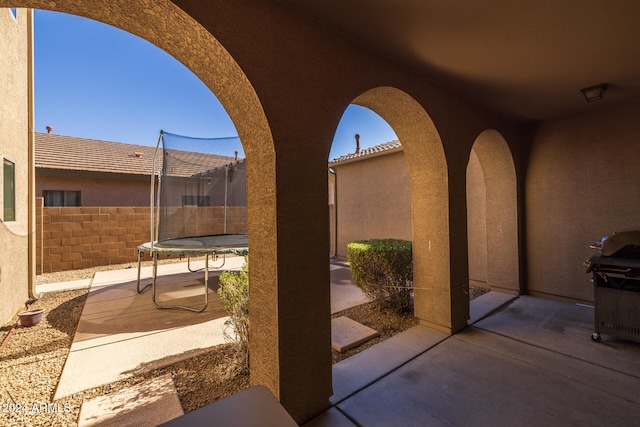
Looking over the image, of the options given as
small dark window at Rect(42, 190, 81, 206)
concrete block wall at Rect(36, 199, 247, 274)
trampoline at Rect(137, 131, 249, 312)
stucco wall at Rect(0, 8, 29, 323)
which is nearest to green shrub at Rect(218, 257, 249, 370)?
trampoline at Rect(137, 131, 249, 312)

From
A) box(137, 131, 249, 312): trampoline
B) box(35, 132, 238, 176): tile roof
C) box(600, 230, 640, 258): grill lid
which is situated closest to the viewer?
box(600, 230, 640, 258): grill lid

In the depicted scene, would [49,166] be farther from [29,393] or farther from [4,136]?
[29,393]

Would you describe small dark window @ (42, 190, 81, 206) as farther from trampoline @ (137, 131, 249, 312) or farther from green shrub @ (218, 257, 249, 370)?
green shrub @ (218, 257, 249, 370)

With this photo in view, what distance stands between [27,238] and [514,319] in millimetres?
7250

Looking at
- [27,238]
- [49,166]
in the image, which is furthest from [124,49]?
[49,166]

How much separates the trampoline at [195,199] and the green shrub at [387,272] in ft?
5.95

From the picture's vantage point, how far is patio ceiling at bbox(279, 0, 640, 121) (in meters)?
1.72

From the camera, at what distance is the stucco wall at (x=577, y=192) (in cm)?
343

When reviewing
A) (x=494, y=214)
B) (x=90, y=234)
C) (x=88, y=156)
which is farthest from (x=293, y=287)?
(x=88, y=156)

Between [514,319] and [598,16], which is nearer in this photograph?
[598,16]

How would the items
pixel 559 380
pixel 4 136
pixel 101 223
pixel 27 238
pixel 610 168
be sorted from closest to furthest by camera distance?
pixel 559 380
pixel 4 136
pixel 610 168
pixel 27 238
pixel 101 223

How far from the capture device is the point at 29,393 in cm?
203

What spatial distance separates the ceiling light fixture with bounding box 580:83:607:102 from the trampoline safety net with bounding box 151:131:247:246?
4.62 meters

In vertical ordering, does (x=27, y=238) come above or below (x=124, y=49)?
below
